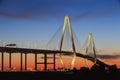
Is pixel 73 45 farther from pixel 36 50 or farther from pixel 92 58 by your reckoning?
pixel 92 58


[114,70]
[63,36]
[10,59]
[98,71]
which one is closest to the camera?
[98,71]

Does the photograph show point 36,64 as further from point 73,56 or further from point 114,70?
point 114,70

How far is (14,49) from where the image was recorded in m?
115

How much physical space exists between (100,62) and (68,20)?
147ft

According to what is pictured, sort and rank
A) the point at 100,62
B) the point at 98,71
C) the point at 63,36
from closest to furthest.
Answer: the point at 98,71 → the point at 63,36 → the point at 100,62

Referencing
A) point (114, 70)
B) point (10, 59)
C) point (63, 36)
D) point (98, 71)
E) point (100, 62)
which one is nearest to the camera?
point (98, 71)

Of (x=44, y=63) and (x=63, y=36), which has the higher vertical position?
(x=63, y=36)

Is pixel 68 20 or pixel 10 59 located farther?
pixel 10 59

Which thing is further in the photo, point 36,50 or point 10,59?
point 10,59

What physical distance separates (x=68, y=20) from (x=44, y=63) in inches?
1223

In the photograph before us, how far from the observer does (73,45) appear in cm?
9862

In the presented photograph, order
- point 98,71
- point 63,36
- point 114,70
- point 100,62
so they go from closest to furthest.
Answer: point 98,71 → point 114,70 → point 63,36 → point 100,62

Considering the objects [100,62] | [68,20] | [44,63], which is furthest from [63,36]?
[100,62]

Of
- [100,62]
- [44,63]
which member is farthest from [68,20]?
[100,62]
